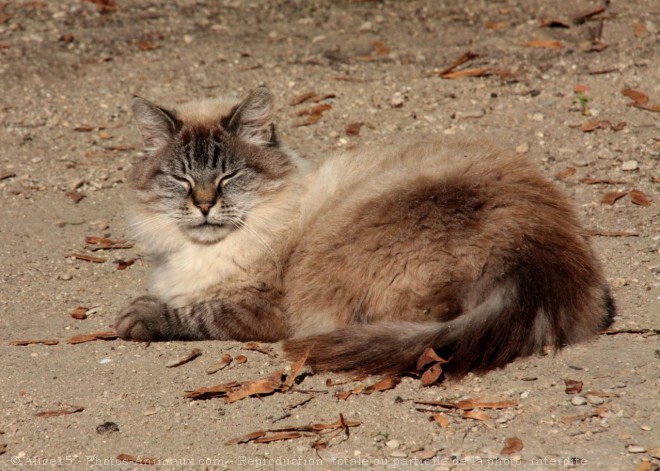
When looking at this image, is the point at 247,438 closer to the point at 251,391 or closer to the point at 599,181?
the point at 251,391

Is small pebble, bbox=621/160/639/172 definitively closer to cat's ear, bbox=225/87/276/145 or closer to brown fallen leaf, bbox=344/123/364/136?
brown fallen leaf, bbox=344/123/364/136

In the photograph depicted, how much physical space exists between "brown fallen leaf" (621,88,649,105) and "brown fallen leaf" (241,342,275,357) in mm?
4165

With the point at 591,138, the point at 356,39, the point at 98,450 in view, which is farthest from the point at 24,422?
the point at 356,39

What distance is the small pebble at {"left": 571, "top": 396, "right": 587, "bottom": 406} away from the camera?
12.0ft

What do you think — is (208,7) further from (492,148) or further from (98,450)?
(98,450)

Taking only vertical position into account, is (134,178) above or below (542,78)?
below

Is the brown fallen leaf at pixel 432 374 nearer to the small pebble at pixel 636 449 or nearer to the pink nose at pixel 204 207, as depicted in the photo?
the small pebble at pixel 636 449

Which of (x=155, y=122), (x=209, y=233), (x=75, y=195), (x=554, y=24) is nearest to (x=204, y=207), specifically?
(x=209, y=233)

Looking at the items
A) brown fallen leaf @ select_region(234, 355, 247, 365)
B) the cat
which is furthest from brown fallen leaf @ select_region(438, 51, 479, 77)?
brown fallen leaf @ select_region(234, 355, 247, 365)

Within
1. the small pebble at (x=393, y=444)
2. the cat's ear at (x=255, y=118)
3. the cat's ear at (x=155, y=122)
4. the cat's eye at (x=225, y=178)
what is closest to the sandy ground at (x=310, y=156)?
the small pebble at (x=393, y=444)

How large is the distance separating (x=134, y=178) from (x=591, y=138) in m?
3.68

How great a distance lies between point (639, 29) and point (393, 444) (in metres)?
5.99

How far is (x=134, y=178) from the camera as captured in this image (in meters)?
5.14

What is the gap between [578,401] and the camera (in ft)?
12.1
